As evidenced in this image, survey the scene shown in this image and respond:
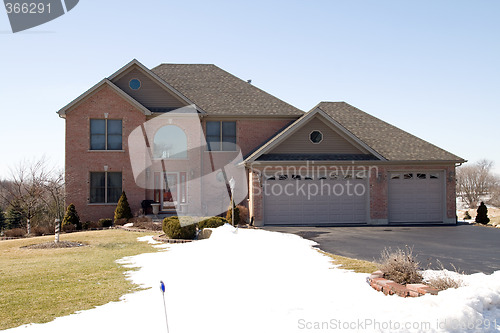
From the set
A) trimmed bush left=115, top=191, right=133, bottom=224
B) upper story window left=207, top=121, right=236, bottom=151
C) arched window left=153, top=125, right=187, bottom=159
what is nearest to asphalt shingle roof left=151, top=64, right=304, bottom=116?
upper story window left=207, top=121, right=236, bottom=151

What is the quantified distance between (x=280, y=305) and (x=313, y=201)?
16.6 meters

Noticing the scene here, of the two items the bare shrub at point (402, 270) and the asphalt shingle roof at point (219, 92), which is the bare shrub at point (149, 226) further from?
the bare shrub at point (402, 270)

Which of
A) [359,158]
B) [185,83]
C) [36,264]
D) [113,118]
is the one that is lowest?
[36,264]

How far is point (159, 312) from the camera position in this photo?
7.88m

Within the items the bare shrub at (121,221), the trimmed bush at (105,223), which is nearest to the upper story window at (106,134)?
the trimmed bush at (105,223)

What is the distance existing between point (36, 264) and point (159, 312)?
810 centimetres

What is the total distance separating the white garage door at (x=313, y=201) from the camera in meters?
23.9

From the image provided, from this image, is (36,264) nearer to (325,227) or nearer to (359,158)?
(325,227)

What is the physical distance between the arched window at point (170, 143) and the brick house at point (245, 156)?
Result: 62mm

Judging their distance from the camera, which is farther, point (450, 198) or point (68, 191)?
point (68, 191)

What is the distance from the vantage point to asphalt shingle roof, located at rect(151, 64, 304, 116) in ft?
96.6

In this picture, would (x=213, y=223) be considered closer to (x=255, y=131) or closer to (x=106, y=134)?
(x=255, y=131)

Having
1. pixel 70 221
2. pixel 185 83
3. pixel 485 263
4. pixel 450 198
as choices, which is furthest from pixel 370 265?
pixel 185 83

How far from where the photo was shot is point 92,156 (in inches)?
1084
